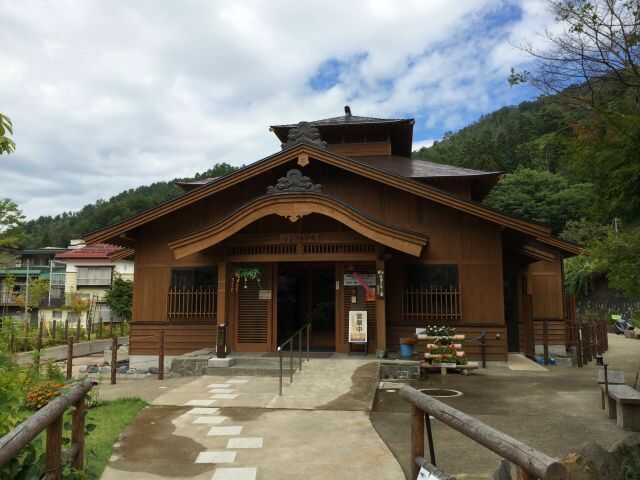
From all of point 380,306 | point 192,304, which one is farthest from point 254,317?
point 380,306

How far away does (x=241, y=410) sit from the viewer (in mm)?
7562

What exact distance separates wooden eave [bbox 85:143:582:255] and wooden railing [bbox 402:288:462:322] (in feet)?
6.63

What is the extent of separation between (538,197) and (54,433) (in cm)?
4586

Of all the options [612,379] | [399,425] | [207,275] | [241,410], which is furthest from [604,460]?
[207,275]

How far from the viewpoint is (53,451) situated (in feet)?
12.5

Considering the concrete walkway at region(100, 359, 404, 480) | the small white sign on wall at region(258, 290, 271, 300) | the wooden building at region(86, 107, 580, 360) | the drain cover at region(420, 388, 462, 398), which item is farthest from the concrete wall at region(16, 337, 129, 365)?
the drain cover at region(420, 388, 462, 398)

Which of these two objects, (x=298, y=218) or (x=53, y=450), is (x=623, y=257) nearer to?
(x=298, y=218)

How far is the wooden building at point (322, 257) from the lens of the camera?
1152 cm

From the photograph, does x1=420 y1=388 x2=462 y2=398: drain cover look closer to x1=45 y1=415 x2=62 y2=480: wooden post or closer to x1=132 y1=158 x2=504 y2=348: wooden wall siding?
x1=132 y1=158 x2=504 y2=348: wooden wall siding

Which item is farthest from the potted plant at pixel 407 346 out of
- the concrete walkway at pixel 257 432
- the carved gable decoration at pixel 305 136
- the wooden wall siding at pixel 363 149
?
the wooden wall siding at pixel 363 149

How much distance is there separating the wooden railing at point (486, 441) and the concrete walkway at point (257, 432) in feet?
2.62

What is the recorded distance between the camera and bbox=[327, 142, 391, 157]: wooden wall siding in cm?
1755

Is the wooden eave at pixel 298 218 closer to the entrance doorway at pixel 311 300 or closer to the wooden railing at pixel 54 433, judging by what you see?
the entrance doorway at pixel 311 300

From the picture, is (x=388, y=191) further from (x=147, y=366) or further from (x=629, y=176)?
(x=147, y=366)
